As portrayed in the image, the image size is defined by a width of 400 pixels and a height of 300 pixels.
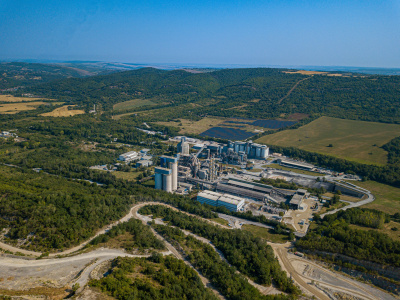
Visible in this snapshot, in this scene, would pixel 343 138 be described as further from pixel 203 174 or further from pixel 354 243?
pixel 354 243

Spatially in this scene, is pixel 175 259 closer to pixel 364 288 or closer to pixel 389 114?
pixel 364 288

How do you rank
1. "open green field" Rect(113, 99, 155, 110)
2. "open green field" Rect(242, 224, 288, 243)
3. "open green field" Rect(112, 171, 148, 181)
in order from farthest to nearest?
"open green field" Rect(113, 99, 155, 110) < "open green field" Rect(112, 171, 148, 181) < "open green field" Rect(242, 224, 288, 243)

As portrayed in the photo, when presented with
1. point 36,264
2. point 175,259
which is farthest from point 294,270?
point 36,264

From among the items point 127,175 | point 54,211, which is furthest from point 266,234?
point 127,175

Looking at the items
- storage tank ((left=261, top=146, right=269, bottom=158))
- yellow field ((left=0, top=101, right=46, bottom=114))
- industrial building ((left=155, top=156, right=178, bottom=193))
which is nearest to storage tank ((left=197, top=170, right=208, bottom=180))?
industrial building ((left=155, top=156, right=178, bottom=193))

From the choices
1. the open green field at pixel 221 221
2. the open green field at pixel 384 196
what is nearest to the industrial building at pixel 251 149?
the open green field at pixel 384 196

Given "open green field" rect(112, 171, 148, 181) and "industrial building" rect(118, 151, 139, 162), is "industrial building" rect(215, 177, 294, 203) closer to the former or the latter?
"open green field" rect(112, 171, 148, 181)
